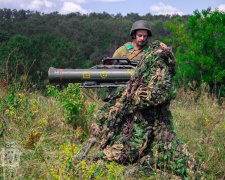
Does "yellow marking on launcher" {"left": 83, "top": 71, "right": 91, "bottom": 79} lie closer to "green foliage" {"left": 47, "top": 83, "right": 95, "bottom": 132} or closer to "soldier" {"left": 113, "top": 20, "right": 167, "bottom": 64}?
"green foliage" {"left": 47, "top": 83, "right": 95, "bottom": 132}

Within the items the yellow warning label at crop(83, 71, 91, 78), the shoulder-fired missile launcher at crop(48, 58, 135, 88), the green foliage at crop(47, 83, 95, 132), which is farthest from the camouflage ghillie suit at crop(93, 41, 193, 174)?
the green foliage at crop(47, 83, 95, 132)

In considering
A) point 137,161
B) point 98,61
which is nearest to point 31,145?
point 137,161

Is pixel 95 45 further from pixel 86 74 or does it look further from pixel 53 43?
pixel 86 74

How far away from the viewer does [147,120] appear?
2.65m

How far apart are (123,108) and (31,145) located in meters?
1.61

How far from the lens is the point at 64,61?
3516 centimetres

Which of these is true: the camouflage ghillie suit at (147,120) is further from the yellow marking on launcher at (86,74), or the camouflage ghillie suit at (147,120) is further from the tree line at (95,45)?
the tree line at (95,45)

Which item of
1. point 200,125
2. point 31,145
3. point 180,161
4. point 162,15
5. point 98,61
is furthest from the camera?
point 162,15

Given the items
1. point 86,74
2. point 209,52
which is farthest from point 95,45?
point 86,74

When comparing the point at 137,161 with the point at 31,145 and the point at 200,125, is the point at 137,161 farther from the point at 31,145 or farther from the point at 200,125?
the point at 200,125

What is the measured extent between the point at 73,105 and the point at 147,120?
6.08 feet

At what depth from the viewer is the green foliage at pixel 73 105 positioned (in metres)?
4.19

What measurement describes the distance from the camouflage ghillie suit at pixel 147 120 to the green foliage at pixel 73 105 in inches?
58.5

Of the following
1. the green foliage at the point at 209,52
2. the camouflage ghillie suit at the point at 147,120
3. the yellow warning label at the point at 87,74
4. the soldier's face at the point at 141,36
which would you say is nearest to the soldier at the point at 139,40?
the soldier's face at the point at 141,36
